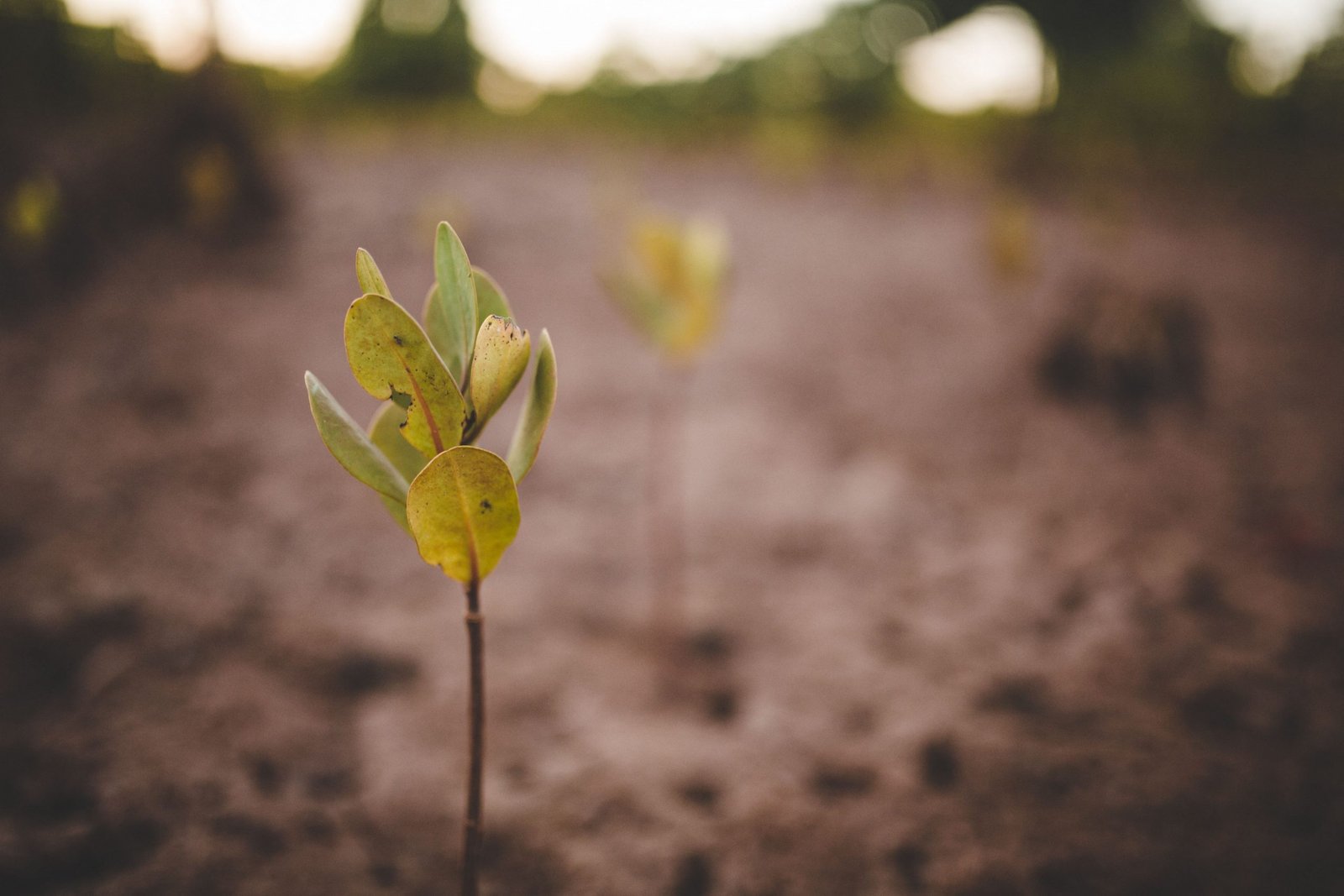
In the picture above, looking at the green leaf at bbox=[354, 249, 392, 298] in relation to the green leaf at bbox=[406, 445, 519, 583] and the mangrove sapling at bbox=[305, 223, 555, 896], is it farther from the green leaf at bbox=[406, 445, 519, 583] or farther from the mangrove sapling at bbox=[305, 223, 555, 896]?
the green leaf at bbox=[406, 445, 519, 583]

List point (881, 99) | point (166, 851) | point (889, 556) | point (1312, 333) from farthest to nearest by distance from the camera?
1. point (881, 99)
2. point (1312, 333)
3. point (889, 556)
4. point (166, 851)

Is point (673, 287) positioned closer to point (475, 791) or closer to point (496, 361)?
point (496, 361)

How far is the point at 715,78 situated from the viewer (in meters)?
9.24

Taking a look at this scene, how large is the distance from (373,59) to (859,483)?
377 inches

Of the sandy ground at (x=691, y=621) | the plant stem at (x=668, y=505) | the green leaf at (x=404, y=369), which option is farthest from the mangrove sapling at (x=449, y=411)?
the plant stem at (x=668, y=505)

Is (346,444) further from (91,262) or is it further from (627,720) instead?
(91,262)

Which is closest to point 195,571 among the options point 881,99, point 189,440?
point 189,440

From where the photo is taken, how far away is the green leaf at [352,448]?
567mm

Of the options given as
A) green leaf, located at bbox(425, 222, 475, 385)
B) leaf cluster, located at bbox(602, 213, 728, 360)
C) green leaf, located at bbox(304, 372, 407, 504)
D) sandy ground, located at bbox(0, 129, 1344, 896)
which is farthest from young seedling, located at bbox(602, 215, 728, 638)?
green leaf, located at bbox(304, 372, 407, 504)

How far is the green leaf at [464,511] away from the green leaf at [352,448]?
0.17 ft

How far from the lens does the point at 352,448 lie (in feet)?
1.92

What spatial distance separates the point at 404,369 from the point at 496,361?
0.08 meters

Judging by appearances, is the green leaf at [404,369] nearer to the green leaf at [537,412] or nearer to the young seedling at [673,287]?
the green leaf at [537,412]

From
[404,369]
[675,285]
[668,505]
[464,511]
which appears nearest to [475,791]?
[464,511]
